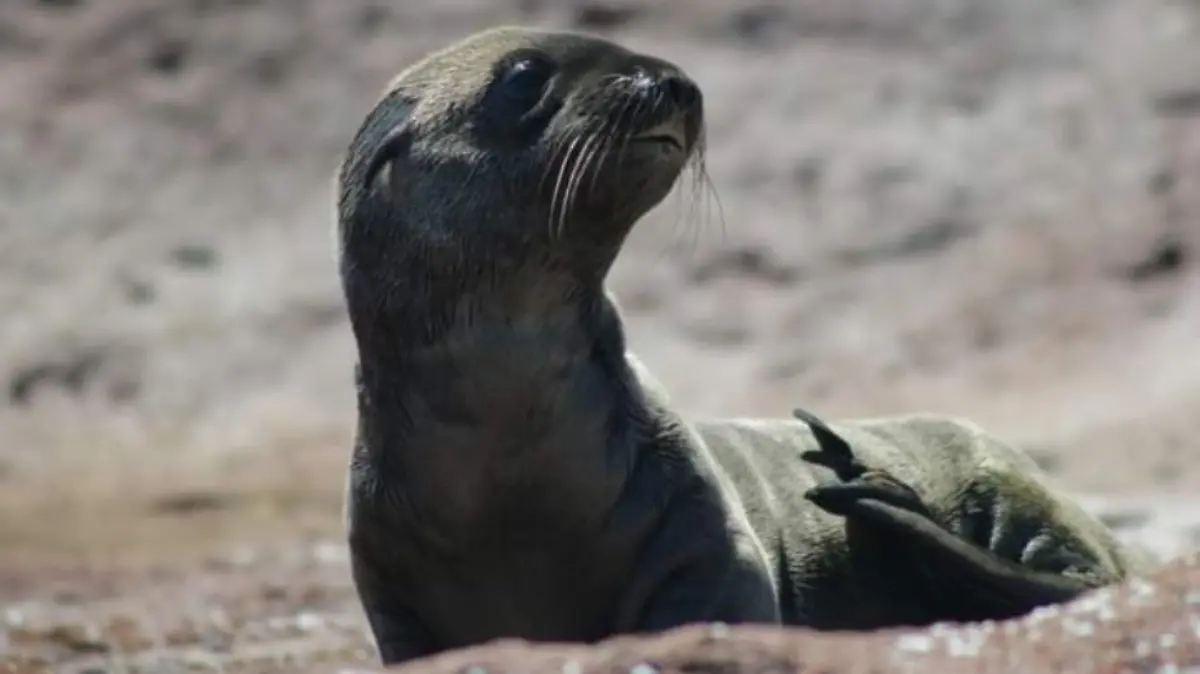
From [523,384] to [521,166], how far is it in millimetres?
522

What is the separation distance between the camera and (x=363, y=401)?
582 cm

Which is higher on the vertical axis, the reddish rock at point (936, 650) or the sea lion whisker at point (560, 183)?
the sea lion whisker at point (560, 183)

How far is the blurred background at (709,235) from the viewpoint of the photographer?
42.7ft

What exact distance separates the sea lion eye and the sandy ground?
5.58 metres

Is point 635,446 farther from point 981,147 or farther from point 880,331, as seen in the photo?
point 981,147

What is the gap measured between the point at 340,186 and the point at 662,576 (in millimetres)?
1358

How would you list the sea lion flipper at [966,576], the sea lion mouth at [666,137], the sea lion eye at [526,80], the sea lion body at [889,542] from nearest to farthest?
the sea lion mouth at [666,137] → the sea lion eye at [526,80] → the sea lion flipper at [966,576] → the sea lion body at [889,542]

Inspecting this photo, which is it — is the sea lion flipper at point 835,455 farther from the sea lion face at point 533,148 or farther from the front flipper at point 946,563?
the sea lion face at point 533,148

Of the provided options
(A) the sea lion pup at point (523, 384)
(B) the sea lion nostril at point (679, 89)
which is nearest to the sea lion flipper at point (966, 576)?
(A) the sea lion pup at point (523, 384)

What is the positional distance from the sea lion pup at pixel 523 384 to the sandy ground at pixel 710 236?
5385 millimetres

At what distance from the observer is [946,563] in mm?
5910

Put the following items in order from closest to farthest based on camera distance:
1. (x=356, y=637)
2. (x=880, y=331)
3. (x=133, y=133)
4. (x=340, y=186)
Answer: (x=340, y=186) < (x=356, y=637) < (x=880, y=331) < (x=133, y=133)

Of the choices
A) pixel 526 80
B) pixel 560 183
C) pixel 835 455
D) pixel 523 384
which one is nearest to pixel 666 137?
pixel 560 183

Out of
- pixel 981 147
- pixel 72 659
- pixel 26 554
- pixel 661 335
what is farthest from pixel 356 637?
pixel 981 147
